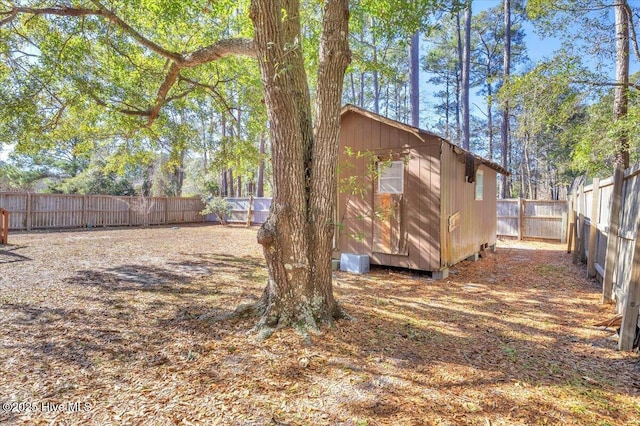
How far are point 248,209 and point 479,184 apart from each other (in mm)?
12183

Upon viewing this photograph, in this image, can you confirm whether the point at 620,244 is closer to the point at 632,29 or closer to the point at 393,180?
the point at 393,180

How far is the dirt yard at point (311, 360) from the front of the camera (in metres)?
2.05

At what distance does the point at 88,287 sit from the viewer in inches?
195

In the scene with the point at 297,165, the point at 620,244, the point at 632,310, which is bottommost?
the point at 632,310

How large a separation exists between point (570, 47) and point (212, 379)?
9672 mm

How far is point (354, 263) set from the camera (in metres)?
6.80

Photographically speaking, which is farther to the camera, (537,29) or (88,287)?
(537,29)

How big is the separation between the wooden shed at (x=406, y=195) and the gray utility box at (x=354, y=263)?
23 centimetres

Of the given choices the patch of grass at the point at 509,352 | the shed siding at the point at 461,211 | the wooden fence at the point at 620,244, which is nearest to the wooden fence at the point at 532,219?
the shed siding at the point at 461,211

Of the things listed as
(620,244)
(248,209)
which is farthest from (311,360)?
(248,209)

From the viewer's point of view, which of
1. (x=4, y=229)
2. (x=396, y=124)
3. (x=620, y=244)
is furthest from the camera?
(x=4, y=229)

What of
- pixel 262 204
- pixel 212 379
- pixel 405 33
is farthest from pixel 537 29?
pixel 262 204

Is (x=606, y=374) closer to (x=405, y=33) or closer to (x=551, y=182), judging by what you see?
(x=405, y=33)

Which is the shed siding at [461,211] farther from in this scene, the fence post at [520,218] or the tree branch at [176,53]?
the tree branch at [176,53]
